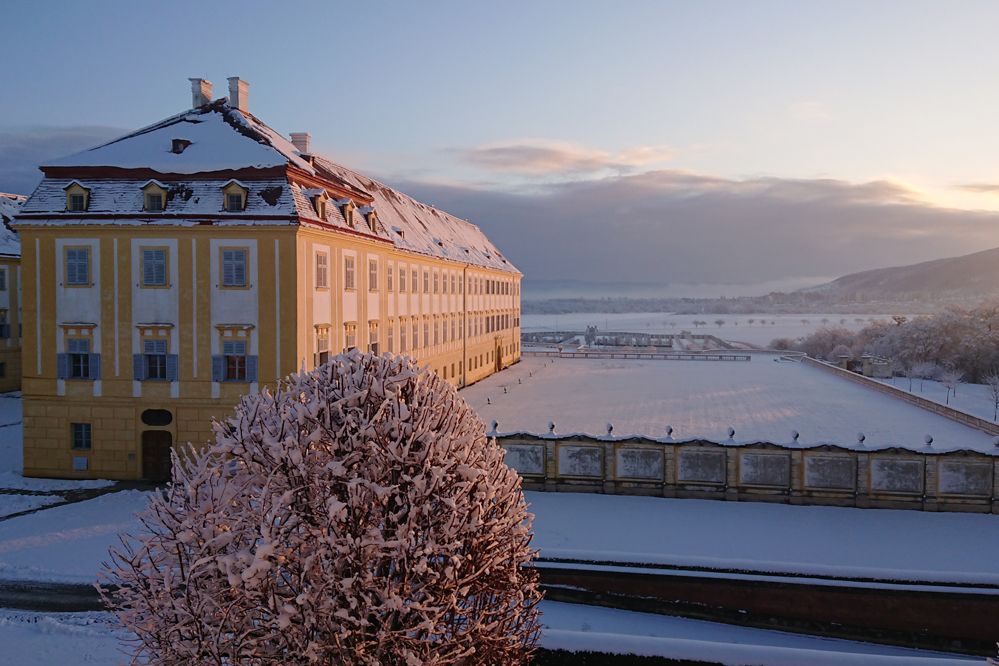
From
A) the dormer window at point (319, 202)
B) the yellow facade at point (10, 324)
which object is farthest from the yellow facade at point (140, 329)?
the yellow facade at point (10, 324)

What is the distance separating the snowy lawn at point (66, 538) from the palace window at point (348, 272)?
36.4 ft

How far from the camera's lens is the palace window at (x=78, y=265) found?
2595 centimetres

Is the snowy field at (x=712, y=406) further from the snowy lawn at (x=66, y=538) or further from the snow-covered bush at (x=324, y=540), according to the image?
the snow-covered bush at (x=324, y=540)

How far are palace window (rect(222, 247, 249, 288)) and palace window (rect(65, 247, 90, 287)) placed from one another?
5.15 metres

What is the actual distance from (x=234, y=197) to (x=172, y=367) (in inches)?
259

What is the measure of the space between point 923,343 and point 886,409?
110 feet

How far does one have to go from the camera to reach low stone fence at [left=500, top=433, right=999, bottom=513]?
68.7ft

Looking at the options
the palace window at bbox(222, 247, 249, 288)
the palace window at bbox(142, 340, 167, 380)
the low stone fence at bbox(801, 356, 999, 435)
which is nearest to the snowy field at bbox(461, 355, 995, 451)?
the low stone fence at bbox(801, 356, 999, 435)

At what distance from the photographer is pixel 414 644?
7.63 meters

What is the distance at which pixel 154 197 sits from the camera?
25844mm

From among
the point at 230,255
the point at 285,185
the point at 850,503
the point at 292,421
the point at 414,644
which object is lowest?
the point at 850,503

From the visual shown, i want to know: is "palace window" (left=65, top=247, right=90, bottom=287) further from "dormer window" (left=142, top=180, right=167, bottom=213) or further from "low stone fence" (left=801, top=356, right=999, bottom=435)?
"low stone fence" (left=801, top=356, right=999, bottom=435)

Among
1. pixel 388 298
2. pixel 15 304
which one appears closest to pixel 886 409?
pixel 388 298

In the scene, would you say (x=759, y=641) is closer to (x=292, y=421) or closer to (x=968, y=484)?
(x=968, y=484)
